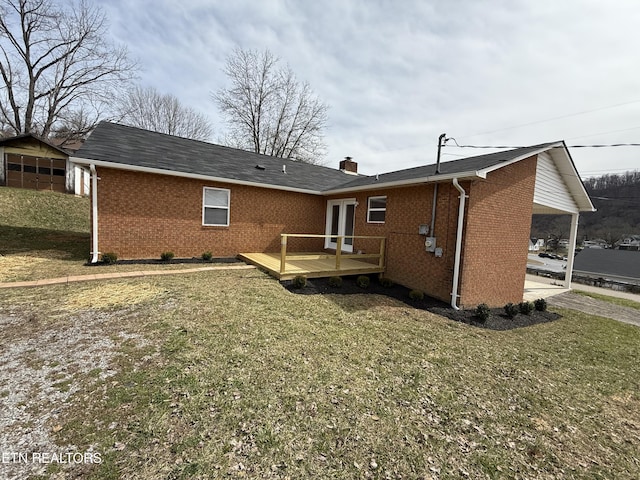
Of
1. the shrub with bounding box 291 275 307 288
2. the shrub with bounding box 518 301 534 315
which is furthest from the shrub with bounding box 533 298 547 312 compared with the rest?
the shrub with bounding box 291 275 307 288

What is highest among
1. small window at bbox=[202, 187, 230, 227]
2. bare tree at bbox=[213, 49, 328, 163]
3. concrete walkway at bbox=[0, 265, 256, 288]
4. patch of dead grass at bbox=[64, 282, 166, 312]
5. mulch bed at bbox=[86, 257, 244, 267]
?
bare tree at bbox=[213, 49, 328, 163]

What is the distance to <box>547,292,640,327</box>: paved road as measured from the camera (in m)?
8.56

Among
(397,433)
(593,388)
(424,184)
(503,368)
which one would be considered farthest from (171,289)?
(593,388)

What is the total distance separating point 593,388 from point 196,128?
33792 mm

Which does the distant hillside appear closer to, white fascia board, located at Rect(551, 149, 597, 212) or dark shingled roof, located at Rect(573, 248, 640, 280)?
dark shingled roof, located at Rect(573, 248, 640, 280)

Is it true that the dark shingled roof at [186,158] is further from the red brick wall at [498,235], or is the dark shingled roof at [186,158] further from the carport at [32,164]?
the carport at [32,164]

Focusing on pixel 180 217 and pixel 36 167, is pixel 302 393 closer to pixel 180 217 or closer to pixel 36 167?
pixel 180 217

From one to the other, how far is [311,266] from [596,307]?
32.4 ft

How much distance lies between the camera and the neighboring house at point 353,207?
722 cm

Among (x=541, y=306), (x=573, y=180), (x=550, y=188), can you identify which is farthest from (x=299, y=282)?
(x=573, y=180)

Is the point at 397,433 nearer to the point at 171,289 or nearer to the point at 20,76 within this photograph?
the point at 171,289

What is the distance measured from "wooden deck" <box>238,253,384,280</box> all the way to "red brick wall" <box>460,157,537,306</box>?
8.37ft

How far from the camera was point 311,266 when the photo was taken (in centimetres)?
815

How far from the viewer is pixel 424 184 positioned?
25.4 feet
